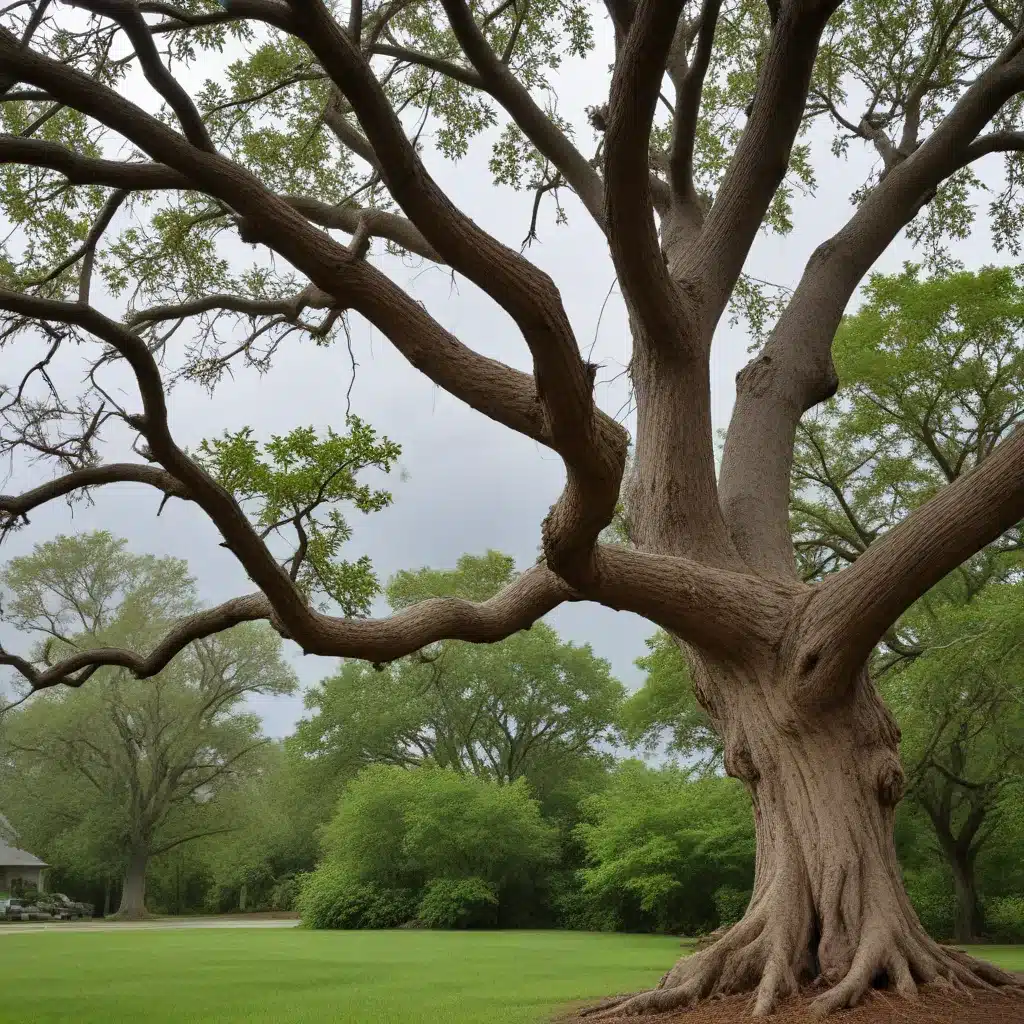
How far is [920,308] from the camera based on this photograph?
1483 cm

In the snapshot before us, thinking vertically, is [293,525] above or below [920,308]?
below

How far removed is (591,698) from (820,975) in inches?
1071

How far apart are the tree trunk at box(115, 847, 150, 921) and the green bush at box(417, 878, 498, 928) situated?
1437cm

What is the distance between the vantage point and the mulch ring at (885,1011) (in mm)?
5164

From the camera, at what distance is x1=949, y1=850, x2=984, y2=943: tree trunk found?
1839cm

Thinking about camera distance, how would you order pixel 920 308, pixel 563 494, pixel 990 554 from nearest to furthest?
pixel 563 494 → pixel 920 308 → pixel 990 554

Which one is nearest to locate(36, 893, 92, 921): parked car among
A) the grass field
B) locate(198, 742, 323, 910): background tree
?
locate(198, 742, 323, 910): background tree

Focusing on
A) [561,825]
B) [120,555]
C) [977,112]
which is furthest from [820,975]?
[120,555]

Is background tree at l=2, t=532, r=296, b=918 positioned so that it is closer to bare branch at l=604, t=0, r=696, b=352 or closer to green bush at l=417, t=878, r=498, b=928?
green bush at l=417, t=878, r=498, b=928

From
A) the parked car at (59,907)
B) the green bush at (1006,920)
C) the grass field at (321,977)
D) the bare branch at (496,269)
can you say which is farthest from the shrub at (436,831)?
the bare branch at (496,269)

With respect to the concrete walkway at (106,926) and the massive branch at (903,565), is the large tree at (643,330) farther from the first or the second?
the concrete walkway at (106,926)

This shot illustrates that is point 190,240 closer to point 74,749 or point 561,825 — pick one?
point 561,825

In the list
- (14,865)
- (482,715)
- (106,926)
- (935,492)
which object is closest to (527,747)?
(482,715)

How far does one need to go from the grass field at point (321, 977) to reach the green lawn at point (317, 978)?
15 mm
